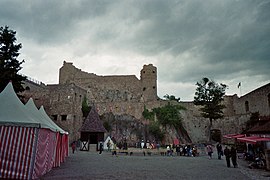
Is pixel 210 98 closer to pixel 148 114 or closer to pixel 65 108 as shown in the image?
pixel 148 114

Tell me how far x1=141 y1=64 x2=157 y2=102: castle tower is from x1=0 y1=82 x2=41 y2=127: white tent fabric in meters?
39.5

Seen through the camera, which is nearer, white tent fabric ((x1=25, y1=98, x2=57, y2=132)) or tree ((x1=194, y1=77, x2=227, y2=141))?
white tent fabric ((x1=25, y1=98, x2=57, y2=132))

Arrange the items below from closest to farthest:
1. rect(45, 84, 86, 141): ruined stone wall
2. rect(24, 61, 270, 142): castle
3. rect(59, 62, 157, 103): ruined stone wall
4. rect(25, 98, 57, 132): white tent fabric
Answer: rect(25, 98, 57, 132): white tent fabric → rect(45, 84, 86, 141): ruined stone wall → rect(24, 61, 270, 142): castle → rect(59, 62, 157, 103): ruined stone wall

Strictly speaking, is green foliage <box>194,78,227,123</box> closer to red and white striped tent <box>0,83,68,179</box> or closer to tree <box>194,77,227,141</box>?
tree <box>194,77,227,141</box>

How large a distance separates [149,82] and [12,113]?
1627 inches

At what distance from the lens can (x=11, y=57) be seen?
20.1 meters

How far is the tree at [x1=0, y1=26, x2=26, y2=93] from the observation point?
19.1 metres

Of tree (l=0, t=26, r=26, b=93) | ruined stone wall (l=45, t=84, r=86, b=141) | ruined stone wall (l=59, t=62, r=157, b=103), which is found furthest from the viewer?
ruined stone wall (l=59, t=62, r=157, b=103)

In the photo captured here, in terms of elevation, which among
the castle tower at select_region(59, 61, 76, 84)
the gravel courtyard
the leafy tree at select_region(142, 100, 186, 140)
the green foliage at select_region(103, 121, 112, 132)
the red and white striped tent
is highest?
the castle tower at select_region(59, 61, 76, 84)

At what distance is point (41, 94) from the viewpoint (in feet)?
108

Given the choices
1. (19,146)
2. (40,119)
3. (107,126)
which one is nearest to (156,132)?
(107,126)

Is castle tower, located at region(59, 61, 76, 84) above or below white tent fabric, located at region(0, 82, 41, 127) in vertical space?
above

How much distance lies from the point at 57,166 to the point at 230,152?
9.39 metres

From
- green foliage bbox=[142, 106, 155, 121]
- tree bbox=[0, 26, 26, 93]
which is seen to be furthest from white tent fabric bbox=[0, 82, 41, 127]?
green foliage bbox=[142, 106, 155, 121]
